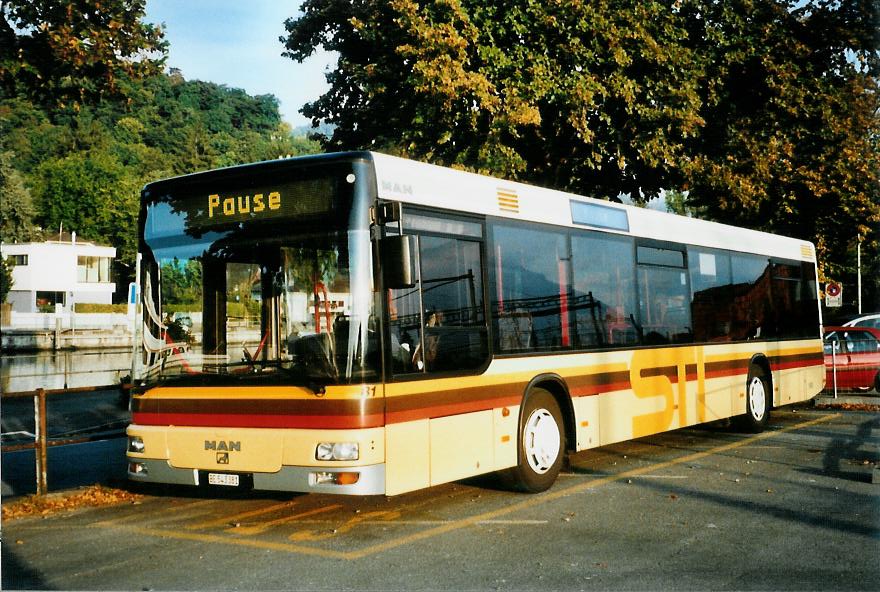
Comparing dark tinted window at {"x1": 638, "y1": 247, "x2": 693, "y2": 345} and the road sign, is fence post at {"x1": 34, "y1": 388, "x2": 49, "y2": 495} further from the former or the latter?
the road sign

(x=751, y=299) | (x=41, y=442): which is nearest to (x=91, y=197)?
(x=751, y=299)

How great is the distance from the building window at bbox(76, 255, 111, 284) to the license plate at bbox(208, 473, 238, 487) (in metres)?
87.0

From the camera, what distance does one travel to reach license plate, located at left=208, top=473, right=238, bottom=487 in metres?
7.87

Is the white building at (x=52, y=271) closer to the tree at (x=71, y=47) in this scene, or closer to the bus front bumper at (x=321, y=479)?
the tree at (x=71, y=47)

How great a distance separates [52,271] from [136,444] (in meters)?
84.2

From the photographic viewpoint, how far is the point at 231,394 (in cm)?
795

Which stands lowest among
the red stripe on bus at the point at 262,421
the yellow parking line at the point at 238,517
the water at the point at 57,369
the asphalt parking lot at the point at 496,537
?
the asphalt parking lot at the point at 496,537

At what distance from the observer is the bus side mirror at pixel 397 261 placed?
7.44 metres

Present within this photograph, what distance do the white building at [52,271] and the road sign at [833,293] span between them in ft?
223

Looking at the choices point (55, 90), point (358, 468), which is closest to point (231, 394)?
point (358, 468)

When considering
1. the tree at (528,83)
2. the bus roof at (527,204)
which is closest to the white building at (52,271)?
the tree at (528,83)

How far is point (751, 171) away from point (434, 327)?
16003mm

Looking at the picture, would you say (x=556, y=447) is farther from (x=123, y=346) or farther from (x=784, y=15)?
(x=123, y=346)

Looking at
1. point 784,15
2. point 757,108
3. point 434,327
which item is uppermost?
point 784,15
